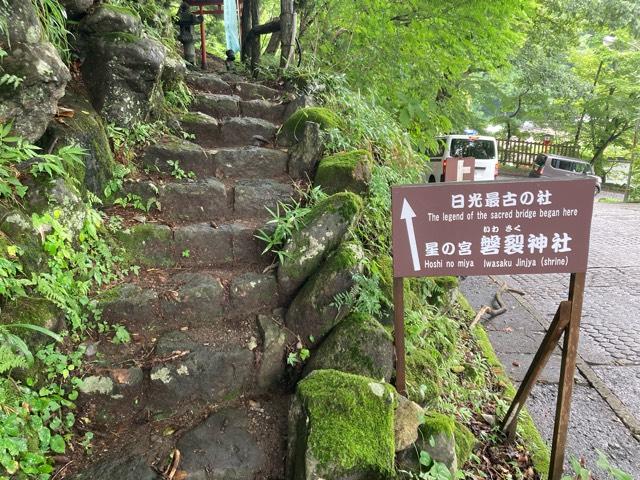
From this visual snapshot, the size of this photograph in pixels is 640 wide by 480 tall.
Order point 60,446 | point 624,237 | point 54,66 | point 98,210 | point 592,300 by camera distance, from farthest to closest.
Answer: point 624,237 → point 592,300 → point 98,210 → point 54,66 → point 60,446

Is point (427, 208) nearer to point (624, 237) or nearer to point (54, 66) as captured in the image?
point (54, 66)

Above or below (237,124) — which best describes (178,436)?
below

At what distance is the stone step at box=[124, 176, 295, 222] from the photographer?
11.6 feet

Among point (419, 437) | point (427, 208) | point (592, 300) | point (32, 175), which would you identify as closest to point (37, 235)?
point (32, 175)

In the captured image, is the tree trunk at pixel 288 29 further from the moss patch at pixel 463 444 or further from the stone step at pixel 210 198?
the moss patch at pixel 463 444

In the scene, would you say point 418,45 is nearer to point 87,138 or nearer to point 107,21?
point 107,21

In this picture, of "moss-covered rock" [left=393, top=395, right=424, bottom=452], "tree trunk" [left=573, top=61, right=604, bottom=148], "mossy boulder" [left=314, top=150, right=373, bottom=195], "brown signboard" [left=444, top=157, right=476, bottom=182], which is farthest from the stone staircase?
"tree trunk" [left=573, top=61, right=604, bottom=148]

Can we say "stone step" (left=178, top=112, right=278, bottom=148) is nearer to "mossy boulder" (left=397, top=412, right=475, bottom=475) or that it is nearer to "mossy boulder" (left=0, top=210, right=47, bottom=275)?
"mossy boulder" (left=0, top=210, right=47, bottom=275)

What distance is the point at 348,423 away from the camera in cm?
219

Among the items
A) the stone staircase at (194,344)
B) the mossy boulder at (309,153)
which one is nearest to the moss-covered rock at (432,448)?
the stone staircase at (194,344)

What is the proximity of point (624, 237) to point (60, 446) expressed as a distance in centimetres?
1108

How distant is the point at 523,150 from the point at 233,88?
24220 mm

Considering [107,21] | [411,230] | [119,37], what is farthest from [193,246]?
[107,21]

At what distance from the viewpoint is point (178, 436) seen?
2363mm
